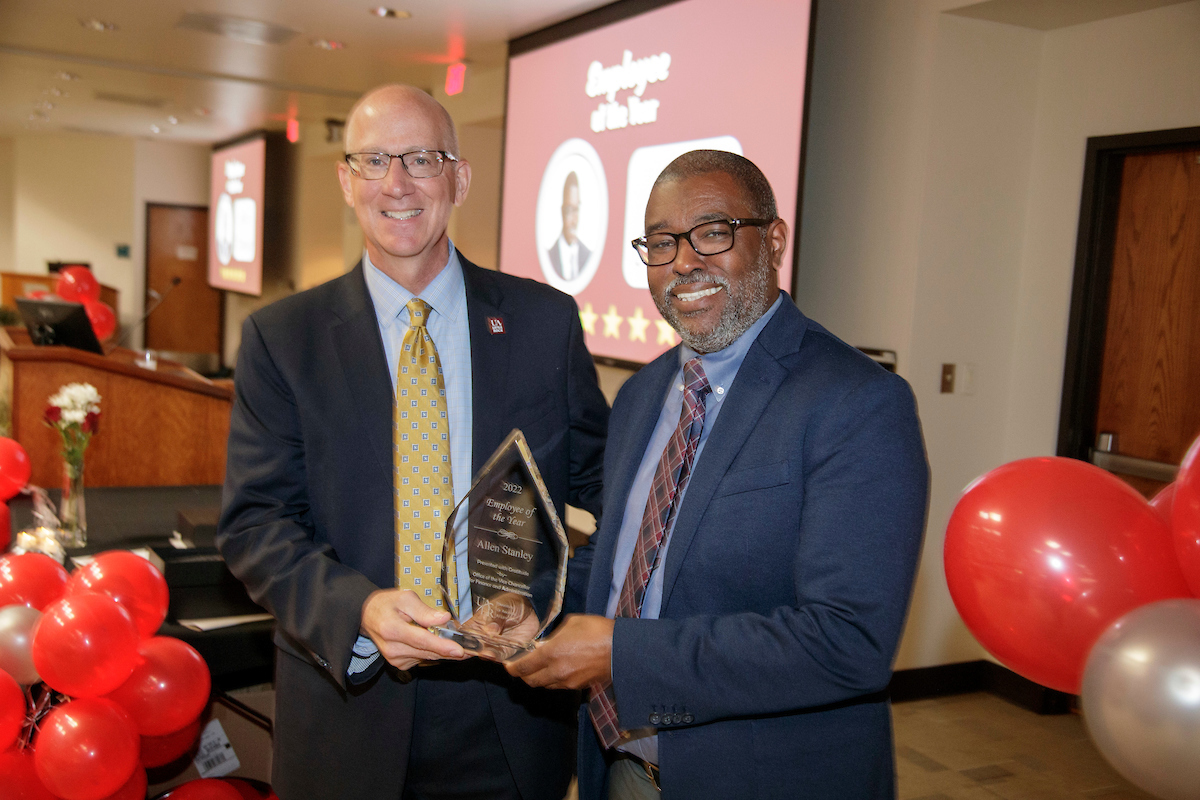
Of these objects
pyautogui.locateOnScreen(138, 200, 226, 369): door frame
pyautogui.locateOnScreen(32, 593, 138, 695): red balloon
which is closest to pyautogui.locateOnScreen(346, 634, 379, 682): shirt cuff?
pyautogui.locateOnScreen(32, 593, 138, 695): red balloon

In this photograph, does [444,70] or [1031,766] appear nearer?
[1031,766]

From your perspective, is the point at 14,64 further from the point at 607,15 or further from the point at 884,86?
the point at 884,86

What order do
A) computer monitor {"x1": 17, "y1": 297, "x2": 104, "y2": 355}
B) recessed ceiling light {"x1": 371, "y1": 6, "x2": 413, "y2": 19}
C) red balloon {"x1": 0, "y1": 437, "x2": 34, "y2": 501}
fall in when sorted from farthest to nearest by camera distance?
recessed ceiling light {"x1": 371, "y1": 6, "x2": 413, "y2": 19} < computer monitor {"x1": 17, "y1": 297, "x2": 104, "y2": 355} < red balloon {"x1": 0, "y1": 437, "x2": 34, "y2": 501}

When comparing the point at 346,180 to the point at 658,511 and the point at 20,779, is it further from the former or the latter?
the point at 20,779

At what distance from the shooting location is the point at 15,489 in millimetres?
2635

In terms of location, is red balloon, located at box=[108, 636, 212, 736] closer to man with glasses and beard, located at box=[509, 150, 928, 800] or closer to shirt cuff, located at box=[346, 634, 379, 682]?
shirt cuff, located at box=[346, 634, 379, 682]

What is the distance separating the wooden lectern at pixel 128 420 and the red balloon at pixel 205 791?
6.27 ft

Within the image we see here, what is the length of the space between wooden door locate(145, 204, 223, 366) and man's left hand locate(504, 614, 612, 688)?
41.6 ft

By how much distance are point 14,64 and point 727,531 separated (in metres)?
9.00

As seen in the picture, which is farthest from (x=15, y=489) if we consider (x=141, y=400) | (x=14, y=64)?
(x=14, y=64)

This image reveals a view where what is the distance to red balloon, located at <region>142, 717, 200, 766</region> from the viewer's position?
192cm

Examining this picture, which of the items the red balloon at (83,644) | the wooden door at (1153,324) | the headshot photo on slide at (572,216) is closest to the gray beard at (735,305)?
the red balloon at (83,644)

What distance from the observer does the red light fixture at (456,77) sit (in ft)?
22.3

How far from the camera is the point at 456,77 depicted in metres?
6.83
